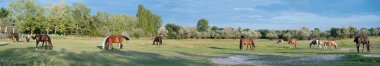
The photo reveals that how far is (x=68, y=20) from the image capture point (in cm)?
10325

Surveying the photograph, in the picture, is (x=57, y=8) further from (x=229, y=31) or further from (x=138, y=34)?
(x=229, y=31)

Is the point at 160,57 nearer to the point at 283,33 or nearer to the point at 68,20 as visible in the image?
the point at 68,20

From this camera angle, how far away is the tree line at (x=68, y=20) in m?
96.4

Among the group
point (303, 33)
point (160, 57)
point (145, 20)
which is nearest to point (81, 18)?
point (145, 20)

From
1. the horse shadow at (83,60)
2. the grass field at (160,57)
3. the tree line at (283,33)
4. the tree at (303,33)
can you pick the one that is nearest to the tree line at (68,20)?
the tree line at (283,33)

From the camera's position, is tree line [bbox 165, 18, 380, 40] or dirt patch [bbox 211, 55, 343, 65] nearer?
dirt patch [bbox 211, 55, 343, 65]

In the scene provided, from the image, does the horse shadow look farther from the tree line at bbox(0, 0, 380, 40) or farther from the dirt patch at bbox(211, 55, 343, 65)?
the tree line at bbox(0, 0, 380, 40)

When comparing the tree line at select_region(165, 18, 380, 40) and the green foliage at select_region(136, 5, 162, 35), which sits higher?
the green foliage at select_region(136, 5, 162, 35)

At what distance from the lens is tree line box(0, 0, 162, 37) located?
96.4 m

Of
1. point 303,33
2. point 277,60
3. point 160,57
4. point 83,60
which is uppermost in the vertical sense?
point 303,33

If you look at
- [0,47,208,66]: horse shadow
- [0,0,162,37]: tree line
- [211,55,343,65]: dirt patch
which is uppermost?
[0,0,162,37]: tree line

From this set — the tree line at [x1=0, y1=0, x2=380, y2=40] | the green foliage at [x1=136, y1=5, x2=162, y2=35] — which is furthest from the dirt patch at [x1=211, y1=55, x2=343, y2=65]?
the green foliage at [x1=136, y1=5, x2=162, y2=35]

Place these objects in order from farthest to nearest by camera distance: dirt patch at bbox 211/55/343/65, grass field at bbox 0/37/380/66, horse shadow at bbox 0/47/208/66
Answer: dirt patch at bbox 211/55/343/65
grass field at bbox 0/37/380/66
horse shadow at bbox 0/47/208/66

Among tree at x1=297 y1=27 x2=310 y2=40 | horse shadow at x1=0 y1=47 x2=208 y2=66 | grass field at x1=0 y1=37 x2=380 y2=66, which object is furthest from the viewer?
tree at x1=297 y1=27 x2=310 y2=40
